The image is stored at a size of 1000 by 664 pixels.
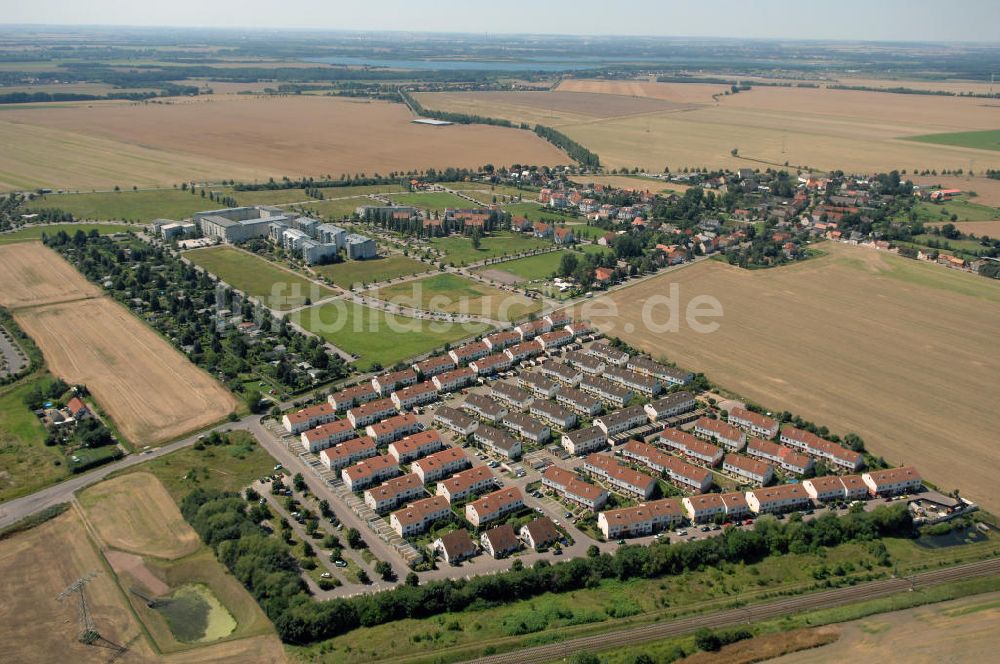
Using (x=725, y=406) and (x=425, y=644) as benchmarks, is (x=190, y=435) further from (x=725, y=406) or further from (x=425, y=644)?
(x=725, y=406)

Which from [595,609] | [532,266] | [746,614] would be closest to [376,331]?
[532,266]

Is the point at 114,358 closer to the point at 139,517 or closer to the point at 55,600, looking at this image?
the point at 139,517

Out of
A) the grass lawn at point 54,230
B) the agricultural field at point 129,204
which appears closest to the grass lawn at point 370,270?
the agricultural field at point 129,204

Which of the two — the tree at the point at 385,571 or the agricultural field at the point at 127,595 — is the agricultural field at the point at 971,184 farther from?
the agricultural field at the point at 127,595

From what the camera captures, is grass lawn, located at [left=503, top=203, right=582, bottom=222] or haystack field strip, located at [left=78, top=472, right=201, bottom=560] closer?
haystack field strip, located at [left=78, top=472, right=201, bottom=560]

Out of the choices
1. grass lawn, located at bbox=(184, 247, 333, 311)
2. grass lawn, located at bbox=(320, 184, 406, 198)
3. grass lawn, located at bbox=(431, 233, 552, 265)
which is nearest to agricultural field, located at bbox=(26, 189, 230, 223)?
grass lawn, located at bbox=(320, 184, 406, 198)

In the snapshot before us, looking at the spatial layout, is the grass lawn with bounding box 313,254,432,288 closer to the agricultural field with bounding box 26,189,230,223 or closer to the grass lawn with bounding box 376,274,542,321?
the grass lawn with bounding box 376,274,542,321

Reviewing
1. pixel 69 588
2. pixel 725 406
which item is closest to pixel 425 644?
pixel 69 588
